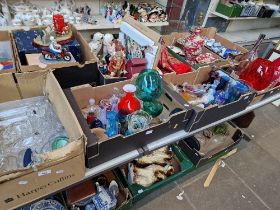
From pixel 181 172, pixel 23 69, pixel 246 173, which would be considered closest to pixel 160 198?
pixel 181 172

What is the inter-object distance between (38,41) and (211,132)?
4.90 ft

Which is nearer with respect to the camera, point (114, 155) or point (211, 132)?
point (114, 155)

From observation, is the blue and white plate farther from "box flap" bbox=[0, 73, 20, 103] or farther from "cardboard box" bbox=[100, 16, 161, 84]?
"cardboard box" bbox=[100, 16, 161, 84]

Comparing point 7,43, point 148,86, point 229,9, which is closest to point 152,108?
point 148,86

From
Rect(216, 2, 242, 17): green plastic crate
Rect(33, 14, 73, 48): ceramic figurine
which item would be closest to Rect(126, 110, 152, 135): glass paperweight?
Rect(33, 14, 73, 48): ceramic figurine

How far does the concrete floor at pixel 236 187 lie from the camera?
165 cm

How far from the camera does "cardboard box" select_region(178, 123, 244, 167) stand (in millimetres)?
1654

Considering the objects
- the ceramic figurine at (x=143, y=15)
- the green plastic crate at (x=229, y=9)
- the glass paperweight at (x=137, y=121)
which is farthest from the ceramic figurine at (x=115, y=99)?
the green plastic crate at (x=229, y=9)

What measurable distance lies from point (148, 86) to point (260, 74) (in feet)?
2.81

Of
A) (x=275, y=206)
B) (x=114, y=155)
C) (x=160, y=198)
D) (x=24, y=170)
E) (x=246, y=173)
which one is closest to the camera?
(x=24, y=170)

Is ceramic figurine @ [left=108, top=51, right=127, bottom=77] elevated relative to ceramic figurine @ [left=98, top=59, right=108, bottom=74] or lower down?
elevated

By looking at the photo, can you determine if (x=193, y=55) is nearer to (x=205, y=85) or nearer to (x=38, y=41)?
(x=205, y=85)

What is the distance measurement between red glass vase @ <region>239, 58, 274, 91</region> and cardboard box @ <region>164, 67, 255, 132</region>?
20cm

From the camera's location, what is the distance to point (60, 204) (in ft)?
4.09
